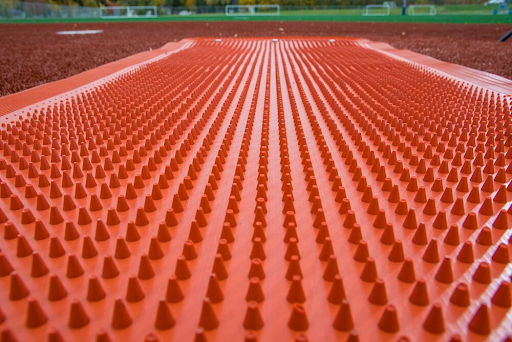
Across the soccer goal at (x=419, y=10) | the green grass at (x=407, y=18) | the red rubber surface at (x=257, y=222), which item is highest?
the soccer goal at (x=419, y=10)

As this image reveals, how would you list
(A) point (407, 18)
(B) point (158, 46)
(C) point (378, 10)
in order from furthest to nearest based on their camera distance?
(C) point (378, 10) → (A) point (407, 18) → (B) point (158, 46)

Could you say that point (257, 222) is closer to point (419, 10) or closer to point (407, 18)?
point (407, 18)

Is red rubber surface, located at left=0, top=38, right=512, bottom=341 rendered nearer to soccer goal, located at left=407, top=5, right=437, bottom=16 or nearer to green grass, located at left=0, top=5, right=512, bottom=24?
green grass, located at left=0, top=5, right=512, bottom=24

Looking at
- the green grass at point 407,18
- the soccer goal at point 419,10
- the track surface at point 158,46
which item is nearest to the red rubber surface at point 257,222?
the track surface at point 158,46

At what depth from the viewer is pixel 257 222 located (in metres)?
1.87

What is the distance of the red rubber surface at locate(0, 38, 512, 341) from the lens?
133 cm

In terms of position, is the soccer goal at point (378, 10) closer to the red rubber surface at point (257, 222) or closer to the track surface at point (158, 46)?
the track surface at point (158, 46)

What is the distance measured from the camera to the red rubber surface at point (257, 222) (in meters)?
1.33

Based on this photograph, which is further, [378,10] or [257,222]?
[378,10]

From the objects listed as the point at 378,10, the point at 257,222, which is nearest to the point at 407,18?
the point at 378,10

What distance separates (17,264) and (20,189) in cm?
90

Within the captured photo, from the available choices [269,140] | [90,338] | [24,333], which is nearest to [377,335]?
[90,338]

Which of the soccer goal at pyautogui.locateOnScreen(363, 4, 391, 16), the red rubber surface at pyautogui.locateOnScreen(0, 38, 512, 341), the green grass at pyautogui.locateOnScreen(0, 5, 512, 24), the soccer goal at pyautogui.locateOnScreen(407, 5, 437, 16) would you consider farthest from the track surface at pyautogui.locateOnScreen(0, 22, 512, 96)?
the soccer goal at pyautogui.locateOnScreen(407, 5, 437, 16)

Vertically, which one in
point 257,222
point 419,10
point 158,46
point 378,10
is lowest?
point 257,222
